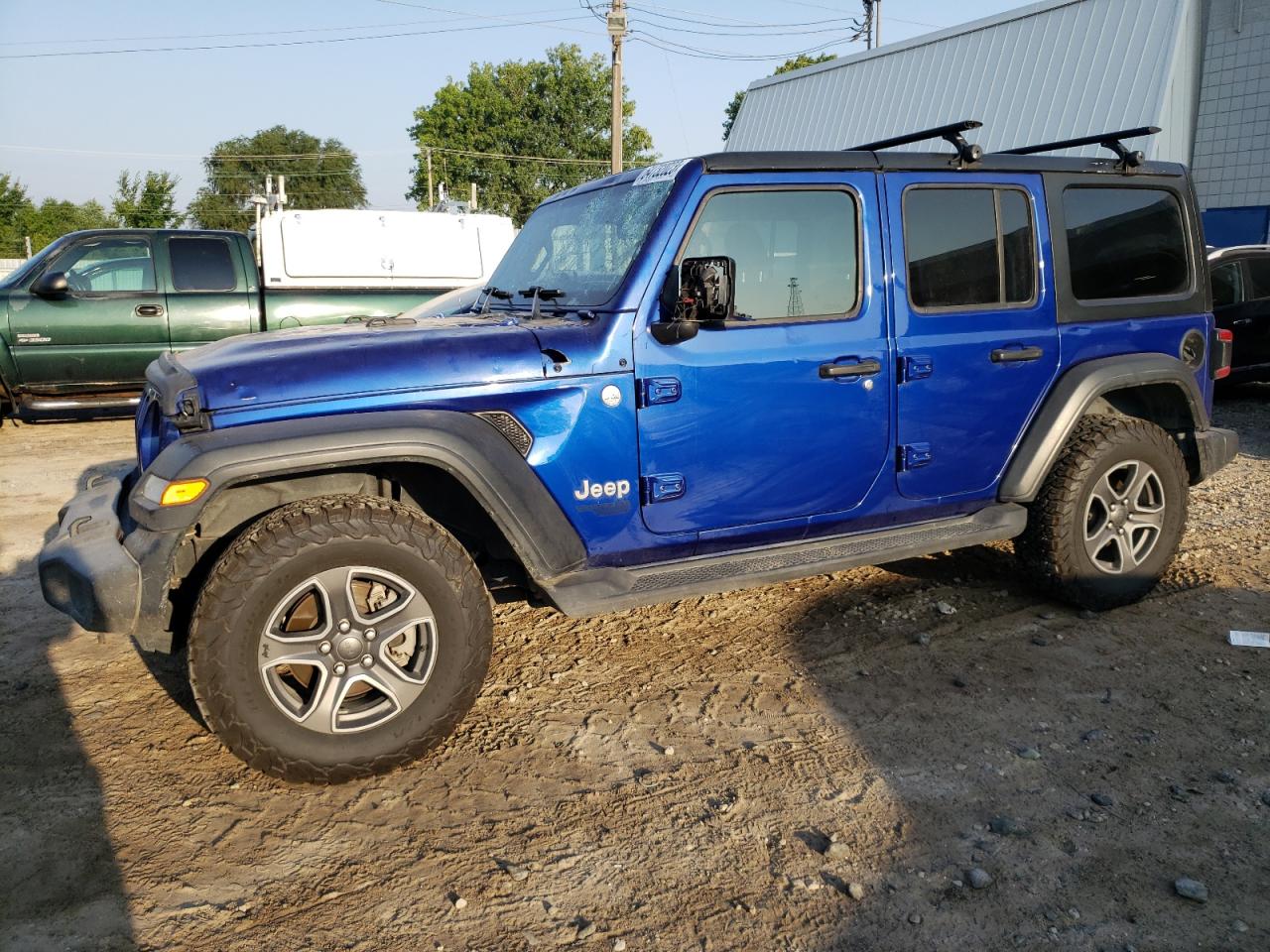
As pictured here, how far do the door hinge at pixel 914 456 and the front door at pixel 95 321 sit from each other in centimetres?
750

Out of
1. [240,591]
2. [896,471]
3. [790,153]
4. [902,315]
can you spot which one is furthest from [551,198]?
[240,591]

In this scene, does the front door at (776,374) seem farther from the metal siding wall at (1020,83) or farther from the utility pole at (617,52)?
the utility pole at (617,52)

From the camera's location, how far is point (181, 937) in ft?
7.77

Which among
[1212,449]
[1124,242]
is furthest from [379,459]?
[1212,449]

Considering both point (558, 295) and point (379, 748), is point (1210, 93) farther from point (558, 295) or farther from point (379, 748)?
point (379, 748)

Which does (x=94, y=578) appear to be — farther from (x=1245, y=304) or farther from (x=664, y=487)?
(x=1245, y=304)

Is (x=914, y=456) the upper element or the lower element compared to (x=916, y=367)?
lower

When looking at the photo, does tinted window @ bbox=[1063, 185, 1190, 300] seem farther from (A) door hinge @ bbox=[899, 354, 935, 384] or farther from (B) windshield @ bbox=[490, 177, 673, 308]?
(B) windshield @ bbox=[490, 177, 673, 308]

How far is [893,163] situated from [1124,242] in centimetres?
134

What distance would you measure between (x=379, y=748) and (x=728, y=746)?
46.3 inches

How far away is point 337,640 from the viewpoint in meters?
3.00

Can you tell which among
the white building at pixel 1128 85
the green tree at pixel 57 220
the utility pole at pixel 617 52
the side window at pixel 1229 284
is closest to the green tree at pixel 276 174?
the green tree at pixel 57 220

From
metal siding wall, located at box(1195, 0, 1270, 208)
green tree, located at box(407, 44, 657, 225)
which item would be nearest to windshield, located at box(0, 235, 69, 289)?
metal siding wall, located at box(1195, 0, 1270, 208)

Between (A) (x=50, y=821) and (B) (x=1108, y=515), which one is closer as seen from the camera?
(A) (x=50, y=821)
